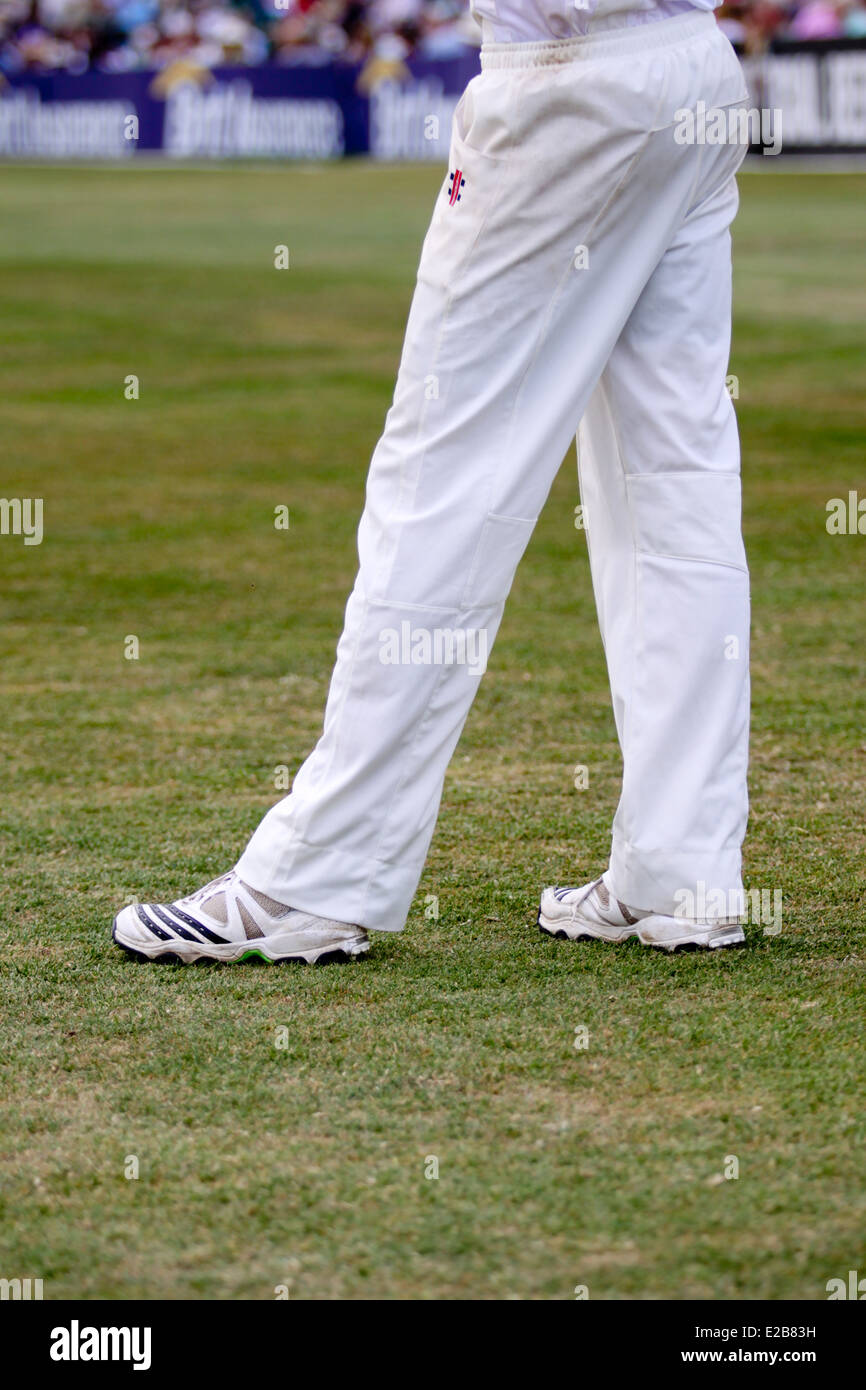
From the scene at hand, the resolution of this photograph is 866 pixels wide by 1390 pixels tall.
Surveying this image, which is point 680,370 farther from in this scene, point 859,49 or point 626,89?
point 859,49

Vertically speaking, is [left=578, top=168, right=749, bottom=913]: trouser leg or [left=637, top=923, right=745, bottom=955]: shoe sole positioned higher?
[left=578, top=168, right=749, bottom=913]: trouser leg

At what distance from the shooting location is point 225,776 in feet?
13.6

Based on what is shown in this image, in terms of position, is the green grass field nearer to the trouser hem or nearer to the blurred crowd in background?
the trouser hem

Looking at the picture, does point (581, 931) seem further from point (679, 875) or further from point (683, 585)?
point (683, 585)

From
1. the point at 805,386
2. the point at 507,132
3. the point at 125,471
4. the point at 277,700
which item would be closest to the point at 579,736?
the point at 277,700

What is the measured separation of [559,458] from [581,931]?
Result: 0.76m

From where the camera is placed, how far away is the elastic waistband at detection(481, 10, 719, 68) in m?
2.76

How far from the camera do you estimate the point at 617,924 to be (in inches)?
122

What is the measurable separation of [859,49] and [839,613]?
13459mm
